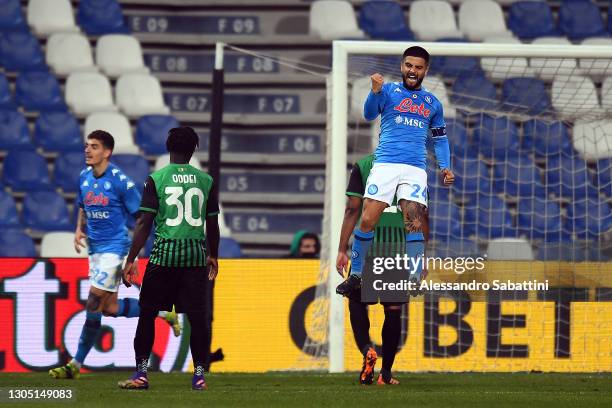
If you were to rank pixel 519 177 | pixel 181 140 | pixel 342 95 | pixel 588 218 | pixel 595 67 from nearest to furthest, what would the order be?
pixel 181 140 → pixel 342 95 → pixel 595 67 → pixel 588 218 → pixel 519 177

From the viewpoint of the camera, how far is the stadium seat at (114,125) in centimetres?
1616

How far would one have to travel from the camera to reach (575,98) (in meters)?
13.4

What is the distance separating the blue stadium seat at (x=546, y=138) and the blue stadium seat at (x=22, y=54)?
598 centimetres

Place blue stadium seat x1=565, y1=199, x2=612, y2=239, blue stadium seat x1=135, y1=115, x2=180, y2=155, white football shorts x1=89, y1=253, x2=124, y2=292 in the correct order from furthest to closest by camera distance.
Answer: blue stadium seat x1=135, y1=115, x2=180, y2=155
blue stadium seat x1=565, y1=199, x2=612, y2=239
white football shorts x1=89, y1=253, x2=124, y2=292

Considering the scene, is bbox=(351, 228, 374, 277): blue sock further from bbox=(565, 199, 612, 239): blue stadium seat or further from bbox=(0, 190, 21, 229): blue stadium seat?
bbox=(0, 190, 21, 229): blue stadium seat

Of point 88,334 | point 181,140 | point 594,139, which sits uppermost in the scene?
point 594,139

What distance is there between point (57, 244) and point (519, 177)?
4.94m

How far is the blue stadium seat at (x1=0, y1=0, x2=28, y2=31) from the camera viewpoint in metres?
17.3

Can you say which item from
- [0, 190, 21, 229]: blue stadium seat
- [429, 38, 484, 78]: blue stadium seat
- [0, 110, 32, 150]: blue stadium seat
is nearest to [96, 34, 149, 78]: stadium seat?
[0, 110, 32, 150]: blue stadium seat

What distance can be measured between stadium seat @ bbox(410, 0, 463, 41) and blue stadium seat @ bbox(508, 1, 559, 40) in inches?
30.9

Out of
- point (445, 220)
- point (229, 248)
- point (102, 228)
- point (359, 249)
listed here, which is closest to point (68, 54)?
point (229, 248)

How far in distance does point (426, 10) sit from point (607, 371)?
22.7 feet

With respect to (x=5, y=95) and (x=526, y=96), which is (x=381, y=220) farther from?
(x=5, y=95)

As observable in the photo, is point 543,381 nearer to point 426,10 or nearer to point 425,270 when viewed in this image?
point 425,270
